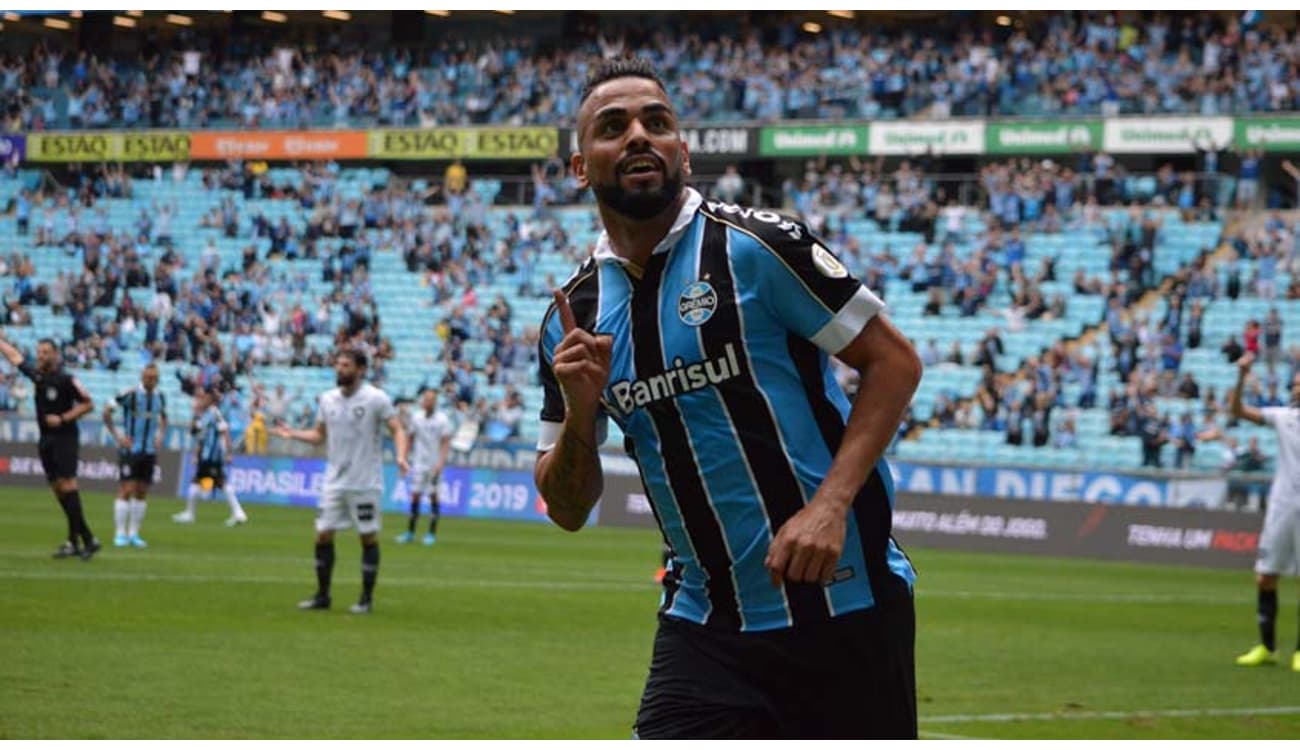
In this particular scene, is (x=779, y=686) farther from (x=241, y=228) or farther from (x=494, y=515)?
(x=241, y=228)

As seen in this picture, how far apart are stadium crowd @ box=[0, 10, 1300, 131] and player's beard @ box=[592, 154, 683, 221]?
3773cm

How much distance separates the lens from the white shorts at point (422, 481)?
97.7 ft

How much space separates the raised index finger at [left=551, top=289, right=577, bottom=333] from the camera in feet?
18.0

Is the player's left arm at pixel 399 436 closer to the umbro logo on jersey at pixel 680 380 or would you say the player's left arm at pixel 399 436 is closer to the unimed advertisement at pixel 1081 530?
the unimed advertisement at pixel 1081 530

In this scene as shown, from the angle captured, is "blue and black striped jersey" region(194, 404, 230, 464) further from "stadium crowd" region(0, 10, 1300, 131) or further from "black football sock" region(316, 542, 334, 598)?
"black football sock" region(316, 542, 334, 598)

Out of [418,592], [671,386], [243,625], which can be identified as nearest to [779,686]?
[671,386]

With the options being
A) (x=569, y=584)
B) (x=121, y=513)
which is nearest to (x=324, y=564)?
(x=569, y=584)

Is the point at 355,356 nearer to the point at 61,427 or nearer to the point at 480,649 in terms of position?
the point at 480,649

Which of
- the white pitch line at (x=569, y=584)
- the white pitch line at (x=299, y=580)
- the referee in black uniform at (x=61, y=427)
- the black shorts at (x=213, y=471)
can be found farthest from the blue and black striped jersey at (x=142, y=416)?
the black shorts at (x=213, y=471)

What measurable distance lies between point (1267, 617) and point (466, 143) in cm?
3552

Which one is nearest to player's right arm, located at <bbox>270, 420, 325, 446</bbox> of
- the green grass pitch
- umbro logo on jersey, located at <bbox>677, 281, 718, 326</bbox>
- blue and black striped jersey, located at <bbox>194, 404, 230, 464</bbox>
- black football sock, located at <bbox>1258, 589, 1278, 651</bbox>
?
the green grass pitch

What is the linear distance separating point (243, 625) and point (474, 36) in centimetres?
3771

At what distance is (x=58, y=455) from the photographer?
2258 centimetres
